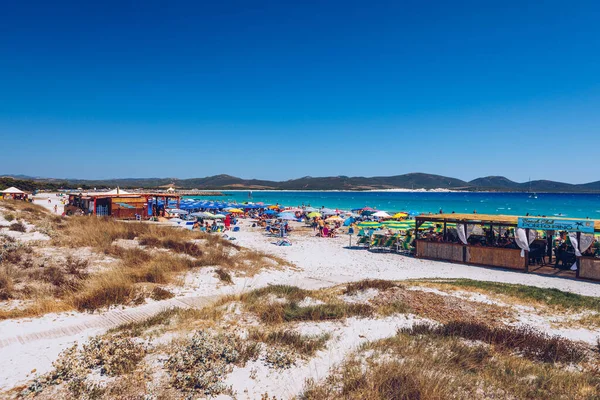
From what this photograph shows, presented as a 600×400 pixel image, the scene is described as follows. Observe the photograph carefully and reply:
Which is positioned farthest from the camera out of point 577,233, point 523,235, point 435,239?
point 435,239

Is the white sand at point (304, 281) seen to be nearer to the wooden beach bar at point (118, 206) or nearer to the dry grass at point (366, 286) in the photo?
the dry grass at point (366, 286)

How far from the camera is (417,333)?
5430mm

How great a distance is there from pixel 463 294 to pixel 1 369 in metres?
8.81

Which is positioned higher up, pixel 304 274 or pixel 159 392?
pixel 159 392

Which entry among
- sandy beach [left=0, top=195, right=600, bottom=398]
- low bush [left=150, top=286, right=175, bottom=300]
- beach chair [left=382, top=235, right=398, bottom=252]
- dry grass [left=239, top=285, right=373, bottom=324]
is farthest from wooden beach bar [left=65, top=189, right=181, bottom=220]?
dry grass [left=239, top=285, right=373, bottom=324]

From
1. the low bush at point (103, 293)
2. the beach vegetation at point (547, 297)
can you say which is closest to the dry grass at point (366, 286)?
the beach vegetation at point (547, 297)

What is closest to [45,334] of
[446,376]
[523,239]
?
[446,376]

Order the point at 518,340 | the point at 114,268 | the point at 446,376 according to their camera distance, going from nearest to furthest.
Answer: the point at 446,376 → the point at 518,340 → the point at 114,268

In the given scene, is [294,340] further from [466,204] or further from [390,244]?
[466,204]

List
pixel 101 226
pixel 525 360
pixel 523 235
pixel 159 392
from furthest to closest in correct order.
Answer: pixel 101 226 < pixel 523 235 < pixel 525 360 < pixel 159 392

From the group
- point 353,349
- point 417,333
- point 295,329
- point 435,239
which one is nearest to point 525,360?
point 417,333

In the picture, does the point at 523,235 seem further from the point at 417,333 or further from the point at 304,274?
the point at 417,333

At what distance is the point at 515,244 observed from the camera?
14.9 meters

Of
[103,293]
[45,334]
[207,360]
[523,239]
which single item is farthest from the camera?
[523,239]
